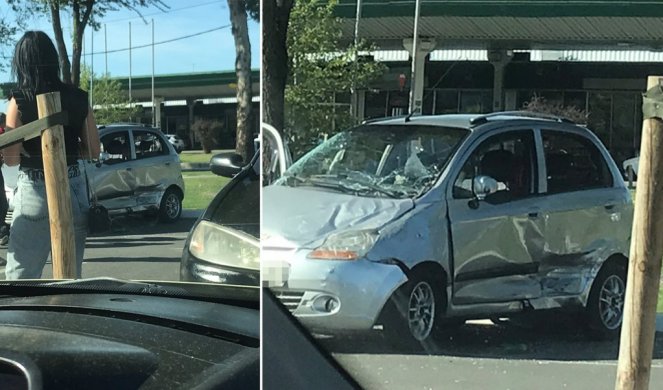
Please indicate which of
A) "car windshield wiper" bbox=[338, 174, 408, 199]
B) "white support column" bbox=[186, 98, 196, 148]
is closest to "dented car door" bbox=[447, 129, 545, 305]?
"car windshield wiper" bbox=[338, 174, 408, 199]

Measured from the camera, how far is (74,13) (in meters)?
1.94

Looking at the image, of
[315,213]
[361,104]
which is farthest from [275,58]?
[315,213]

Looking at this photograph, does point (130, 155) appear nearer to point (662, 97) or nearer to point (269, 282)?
point (269, 282)

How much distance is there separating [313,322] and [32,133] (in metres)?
0.92

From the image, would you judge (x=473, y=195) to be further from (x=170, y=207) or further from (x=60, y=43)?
(x=60, y=43)

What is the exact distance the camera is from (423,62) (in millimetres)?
1548

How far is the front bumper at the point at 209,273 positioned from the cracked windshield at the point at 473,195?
366mm

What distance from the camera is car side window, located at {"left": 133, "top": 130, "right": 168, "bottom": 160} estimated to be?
2035mm

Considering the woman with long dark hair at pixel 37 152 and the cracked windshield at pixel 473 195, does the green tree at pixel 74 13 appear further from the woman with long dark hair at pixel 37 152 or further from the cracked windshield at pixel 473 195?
the cracked windshield at pixel 473 195

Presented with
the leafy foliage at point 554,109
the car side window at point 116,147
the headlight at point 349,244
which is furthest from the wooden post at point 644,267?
the car side window at point 116,147

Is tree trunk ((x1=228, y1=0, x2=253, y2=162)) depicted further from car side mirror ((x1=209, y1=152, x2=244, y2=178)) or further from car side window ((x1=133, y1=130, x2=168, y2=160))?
car side window ((x1=133, y1=130, x2=168, y2=160))

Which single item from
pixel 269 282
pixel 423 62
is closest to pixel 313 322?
pixel 269 282

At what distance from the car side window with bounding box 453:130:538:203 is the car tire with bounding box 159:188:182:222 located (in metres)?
0.82

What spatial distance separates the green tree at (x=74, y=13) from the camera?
1.94 m
